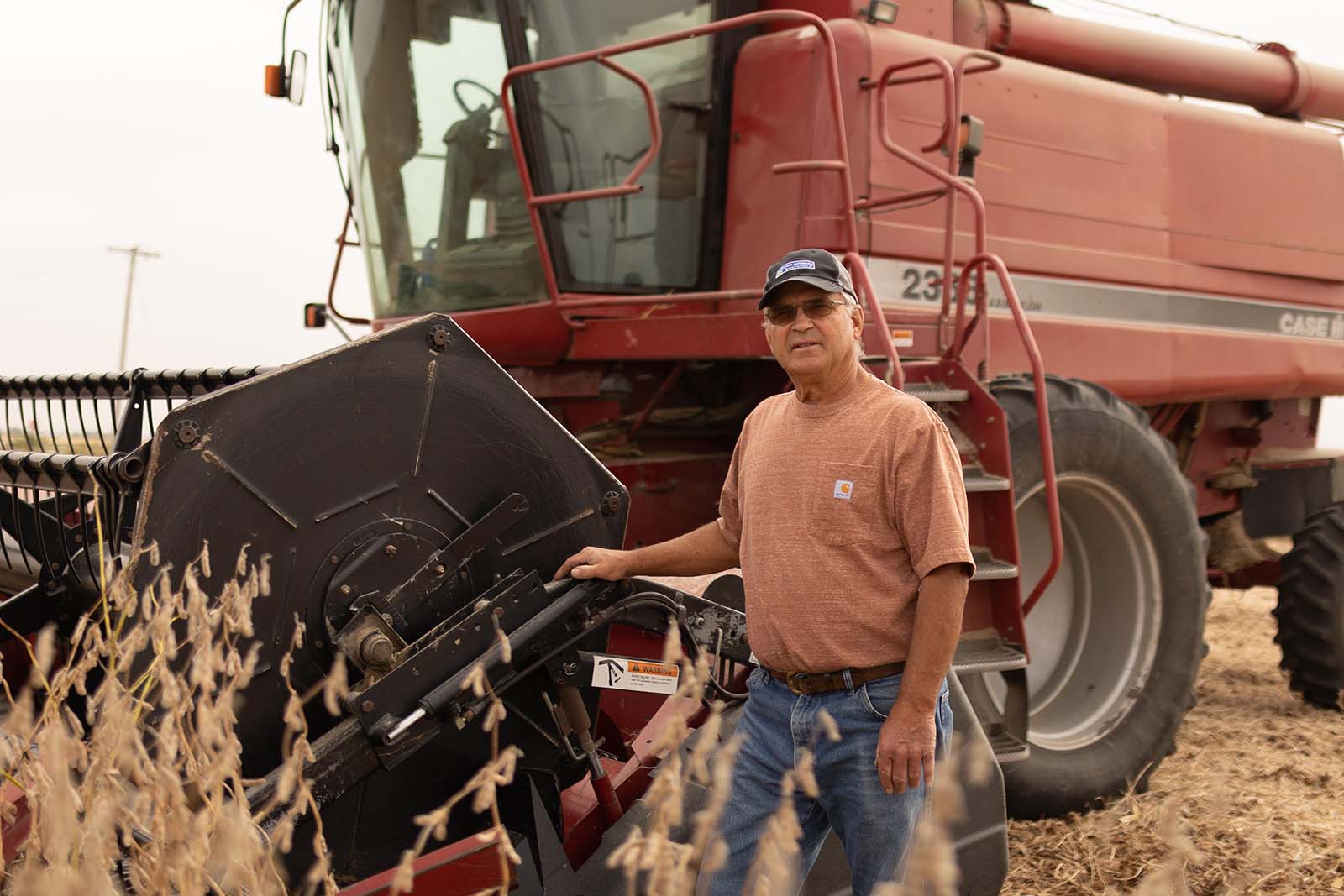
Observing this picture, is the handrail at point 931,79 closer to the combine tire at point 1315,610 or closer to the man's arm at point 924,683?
the man's arm at point 924,683

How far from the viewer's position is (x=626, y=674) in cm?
271

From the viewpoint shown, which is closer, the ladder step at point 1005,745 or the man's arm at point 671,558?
the man's arm at point 671,558

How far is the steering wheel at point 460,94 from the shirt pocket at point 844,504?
8.97 ft

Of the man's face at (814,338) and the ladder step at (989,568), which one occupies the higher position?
the man's face at (814,338)

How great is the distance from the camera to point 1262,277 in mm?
5867

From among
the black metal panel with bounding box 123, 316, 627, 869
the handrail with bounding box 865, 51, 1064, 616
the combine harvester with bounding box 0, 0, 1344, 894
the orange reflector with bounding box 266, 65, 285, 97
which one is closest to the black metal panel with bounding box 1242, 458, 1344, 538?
the combine harvester with bounding box 0, 0, 1344, 894

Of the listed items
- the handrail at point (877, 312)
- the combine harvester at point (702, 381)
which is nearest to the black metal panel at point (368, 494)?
the combine harvester at point (702, 381)

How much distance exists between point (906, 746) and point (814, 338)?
0.72 metres

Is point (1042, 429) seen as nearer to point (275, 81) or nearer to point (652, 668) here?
point (652, 668)

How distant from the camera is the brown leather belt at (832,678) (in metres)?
2.20

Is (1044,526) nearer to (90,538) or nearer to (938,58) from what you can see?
(938,58)

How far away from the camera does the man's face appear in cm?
224

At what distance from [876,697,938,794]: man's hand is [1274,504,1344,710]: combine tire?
13.3 ft

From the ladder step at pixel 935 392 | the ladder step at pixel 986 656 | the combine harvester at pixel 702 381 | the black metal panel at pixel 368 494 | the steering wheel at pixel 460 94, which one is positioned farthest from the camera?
the steering wheel at pixel 460 94
